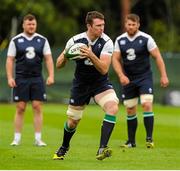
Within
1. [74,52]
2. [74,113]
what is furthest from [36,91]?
[74,52]

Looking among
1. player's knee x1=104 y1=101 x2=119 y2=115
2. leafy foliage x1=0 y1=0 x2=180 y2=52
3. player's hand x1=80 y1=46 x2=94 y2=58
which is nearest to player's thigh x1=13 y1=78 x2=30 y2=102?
player's knee x1=104 y1=101 x2=119 y2=115

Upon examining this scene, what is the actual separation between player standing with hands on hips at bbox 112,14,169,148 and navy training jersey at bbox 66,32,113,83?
2.60 m

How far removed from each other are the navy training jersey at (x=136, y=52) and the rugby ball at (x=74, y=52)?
339 cm

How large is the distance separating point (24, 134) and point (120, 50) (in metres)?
3.69

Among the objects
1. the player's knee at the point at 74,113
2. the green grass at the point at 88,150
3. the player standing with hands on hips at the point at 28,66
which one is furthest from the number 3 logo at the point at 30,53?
the player's knee at the point at 74,113

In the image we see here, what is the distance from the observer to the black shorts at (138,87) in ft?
49.7

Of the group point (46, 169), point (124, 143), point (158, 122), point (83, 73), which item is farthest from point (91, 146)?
point (158, 122)

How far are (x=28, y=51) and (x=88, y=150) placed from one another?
2290 millimetres

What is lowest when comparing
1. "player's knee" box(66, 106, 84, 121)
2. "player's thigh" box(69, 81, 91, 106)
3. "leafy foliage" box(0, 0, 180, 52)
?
"player's knee" box(66, 106, 84, 121)

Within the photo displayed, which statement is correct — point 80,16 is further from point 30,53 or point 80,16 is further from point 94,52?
point 94,52

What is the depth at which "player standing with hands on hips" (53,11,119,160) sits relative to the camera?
474 inches

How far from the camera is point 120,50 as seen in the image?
15.3 meters

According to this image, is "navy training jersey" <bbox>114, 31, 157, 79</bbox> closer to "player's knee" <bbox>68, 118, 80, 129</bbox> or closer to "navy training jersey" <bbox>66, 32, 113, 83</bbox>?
"navy training jersey" <bbox>66, 32, 113, 83</bbox>

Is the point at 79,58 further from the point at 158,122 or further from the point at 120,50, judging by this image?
the point at 158,122
